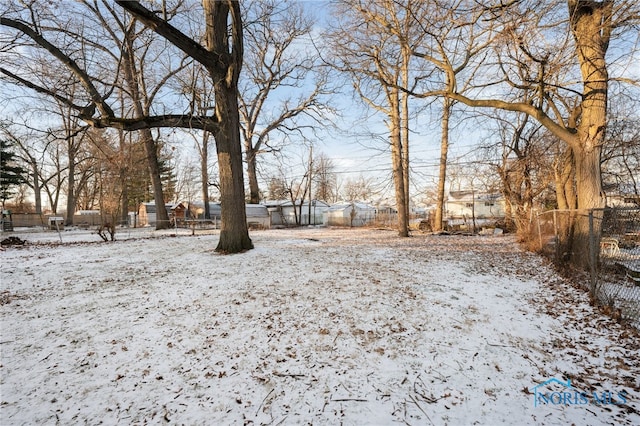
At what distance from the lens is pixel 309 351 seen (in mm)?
3182

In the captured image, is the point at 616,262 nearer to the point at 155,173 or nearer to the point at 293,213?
the point at 155,173

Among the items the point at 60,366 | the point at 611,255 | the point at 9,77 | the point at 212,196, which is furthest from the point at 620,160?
the point at 212,196

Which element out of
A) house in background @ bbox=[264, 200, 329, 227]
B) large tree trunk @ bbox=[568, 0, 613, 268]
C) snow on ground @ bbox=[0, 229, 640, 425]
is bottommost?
snow on ground @ bbox=[0, 229, 640, 425]

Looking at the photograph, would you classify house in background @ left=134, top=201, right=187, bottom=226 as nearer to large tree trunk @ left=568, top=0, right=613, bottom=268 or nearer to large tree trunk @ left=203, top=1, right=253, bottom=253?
large tree trunk @ left=203, top=1, right=253, bottom=253

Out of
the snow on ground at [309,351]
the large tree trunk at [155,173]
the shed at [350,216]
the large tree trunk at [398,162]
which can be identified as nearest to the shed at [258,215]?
the shed at [350,216]

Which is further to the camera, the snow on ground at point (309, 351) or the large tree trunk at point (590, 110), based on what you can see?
the large tree trunk at point (590, 110)

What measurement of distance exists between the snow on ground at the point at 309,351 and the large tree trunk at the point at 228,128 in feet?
7.70

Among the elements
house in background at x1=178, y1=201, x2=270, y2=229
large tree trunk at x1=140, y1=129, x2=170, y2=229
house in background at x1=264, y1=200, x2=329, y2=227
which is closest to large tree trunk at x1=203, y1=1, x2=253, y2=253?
large tree trunk at x1=140, y1=129, x2=170, y2=229

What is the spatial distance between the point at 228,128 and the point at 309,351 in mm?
6587

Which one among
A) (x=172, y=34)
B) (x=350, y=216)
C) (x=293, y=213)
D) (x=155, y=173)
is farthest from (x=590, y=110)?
(x=293, y=213)

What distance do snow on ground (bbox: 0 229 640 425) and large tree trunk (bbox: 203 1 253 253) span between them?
235cm

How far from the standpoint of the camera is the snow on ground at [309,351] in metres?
2.40

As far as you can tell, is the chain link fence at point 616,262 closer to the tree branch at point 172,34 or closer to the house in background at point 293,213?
the tree branch at point 172,34

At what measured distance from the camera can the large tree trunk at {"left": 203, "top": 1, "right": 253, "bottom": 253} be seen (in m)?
7.76
